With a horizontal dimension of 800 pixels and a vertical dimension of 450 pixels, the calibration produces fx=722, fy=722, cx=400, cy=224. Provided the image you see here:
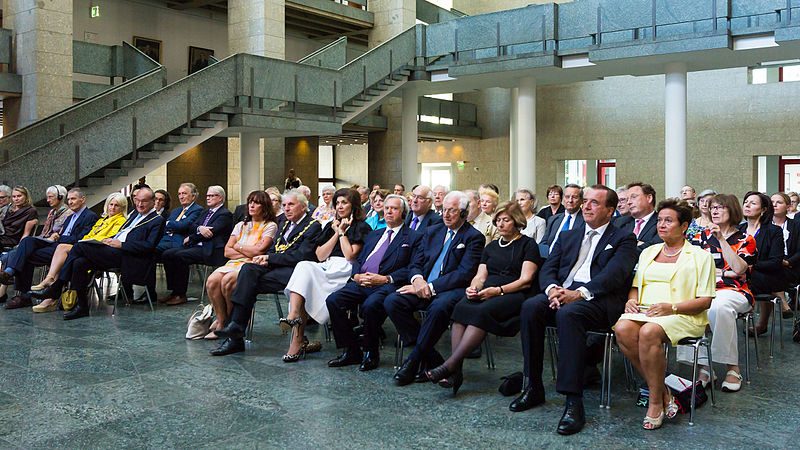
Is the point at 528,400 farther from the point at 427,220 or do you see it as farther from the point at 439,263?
the point at 427,220

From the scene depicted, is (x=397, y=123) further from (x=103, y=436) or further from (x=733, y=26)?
(x=103, y=436)

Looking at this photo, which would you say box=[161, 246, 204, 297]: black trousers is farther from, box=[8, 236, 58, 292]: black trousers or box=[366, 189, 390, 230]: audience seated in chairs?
box=[366, 189, 390, 230]: audience seated in chairs

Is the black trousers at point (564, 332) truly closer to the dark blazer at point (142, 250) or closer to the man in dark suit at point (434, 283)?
the man in dark suit at point (434, 283)

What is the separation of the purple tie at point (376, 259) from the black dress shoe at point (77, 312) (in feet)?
10.8

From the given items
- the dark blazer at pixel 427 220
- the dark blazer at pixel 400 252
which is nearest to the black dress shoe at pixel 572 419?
the dark blazer at pixel 400 252

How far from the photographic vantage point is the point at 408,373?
16.0 ft

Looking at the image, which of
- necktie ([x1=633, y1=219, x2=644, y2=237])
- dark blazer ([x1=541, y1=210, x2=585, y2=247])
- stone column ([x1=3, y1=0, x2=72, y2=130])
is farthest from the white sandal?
stone column ([x1=3, y1=0, x2=72, y2=130])

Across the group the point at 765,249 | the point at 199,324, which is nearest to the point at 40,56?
the point at 199,324

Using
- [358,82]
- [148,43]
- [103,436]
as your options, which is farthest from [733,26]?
[148,43]

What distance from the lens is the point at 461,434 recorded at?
388cm

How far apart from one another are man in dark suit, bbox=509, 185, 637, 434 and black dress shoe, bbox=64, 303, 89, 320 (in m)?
4.85

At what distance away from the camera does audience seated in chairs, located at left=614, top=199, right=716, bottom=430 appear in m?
4.02

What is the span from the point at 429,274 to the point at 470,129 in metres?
20.2

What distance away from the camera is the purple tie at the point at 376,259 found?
588cm
